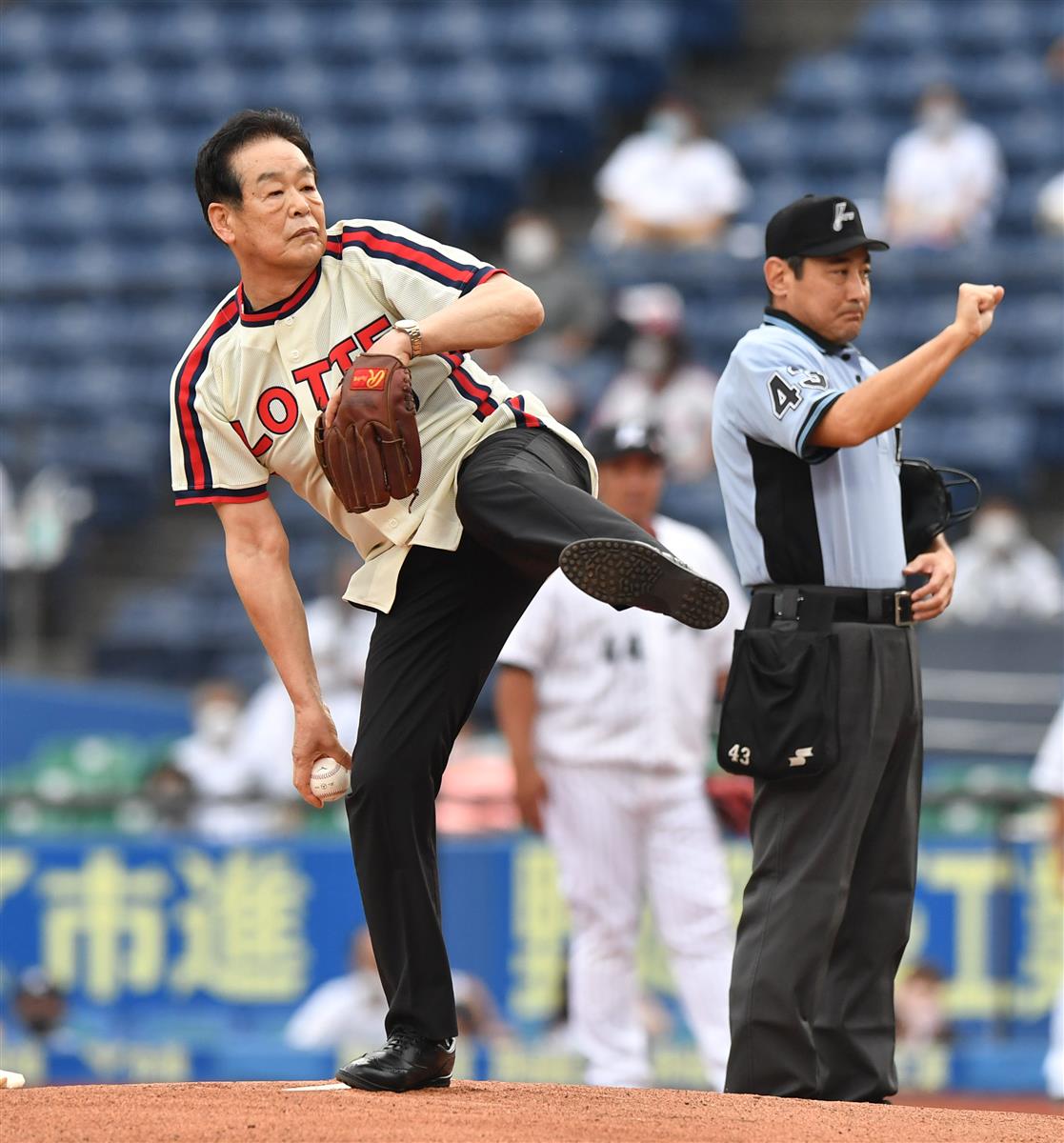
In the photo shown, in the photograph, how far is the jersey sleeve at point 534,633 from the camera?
21.3ft

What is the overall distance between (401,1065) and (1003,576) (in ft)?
20.5

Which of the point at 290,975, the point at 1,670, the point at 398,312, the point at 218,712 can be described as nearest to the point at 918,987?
the point at 290,975

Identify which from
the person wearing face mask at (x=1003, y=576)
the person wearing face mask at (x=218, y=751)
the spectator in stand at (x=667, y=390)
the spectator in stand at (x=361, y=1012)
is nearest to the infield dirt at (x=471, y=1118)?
the spectator in stand at (x=361, y=1012)

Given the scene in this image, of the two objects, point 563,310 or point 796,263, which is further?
point 563,310

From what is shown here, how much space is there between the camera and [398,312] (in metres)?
4.28

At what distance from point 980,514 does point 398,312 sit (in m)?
6.29

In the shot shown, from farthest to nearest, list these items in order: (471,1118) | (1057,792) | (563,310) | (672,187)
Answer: (672,187) < (563,310) < (1057,792) < (471,1118)

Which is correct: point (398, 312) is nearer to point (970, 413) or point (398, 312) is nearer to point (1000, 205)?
point (970, 413)

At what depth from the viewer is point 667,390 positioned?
1103 cm

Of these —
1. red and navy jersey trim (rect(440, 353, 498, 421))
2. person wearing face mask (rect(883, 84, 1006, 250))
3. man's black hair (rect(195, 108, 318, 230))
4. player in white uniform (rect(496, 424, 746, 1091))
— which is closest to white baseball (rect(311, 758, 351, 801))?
red and navy jersey trim (rect(440, 353, 498, 421))

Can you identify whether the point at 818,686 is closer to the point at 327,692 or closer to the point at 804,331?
the point at 804,331

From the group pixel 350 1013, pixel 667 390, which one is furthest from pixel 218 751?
pixel 667 390

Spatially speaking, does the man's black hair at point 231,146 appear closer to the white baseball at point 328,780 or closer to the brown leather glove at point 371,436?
the brown leather glove at point 371,436

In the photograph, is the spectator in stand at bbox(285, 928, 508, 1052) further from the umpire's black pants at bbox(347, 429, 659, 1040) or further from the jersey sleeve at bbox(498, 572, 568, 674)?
the umpire's black pants at bbox(347, 429, 659, 1040)
